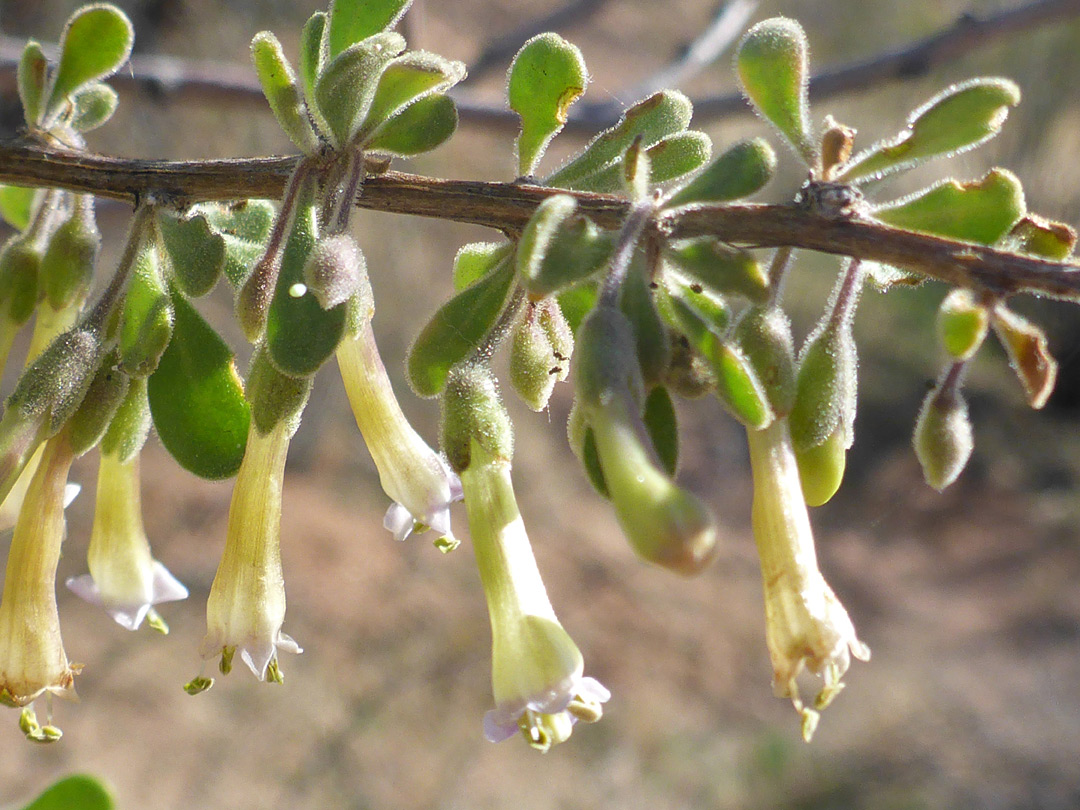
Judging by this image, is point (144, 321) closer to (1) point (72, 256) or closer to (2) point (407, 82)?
(1) point (72, 256)

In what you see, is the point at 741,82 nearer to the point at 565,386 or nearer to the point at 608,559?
the point at 608,559

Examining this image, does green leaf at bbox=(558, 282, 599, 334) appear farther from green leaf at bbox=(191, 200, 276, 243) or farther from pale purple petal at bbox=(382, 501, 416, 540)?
green leaf at bbox=(191, 200, 276, 243)

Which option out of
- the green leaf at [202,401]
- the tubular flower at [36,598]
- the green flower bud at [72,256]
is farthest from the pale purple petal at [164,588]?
the green flower bud at [72,256]

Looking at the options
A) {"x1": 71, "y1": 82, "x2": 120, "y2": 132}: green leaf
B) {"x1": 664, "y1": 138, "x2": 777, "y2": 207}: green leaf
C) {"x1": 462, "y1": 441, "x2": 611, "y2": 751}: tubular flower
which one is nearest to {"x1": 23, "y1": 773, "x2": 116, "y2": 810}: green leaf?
{"x1": 462, "y1": 441, "x2": 611, "y2": 751}: tubular flower

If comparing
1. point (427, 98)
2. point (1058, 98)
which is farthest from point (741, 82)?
point (1058, 98)

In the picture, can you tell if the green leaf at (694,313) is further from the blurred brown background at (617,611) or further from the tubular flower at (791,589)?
the blurred brown background at (617,611)
